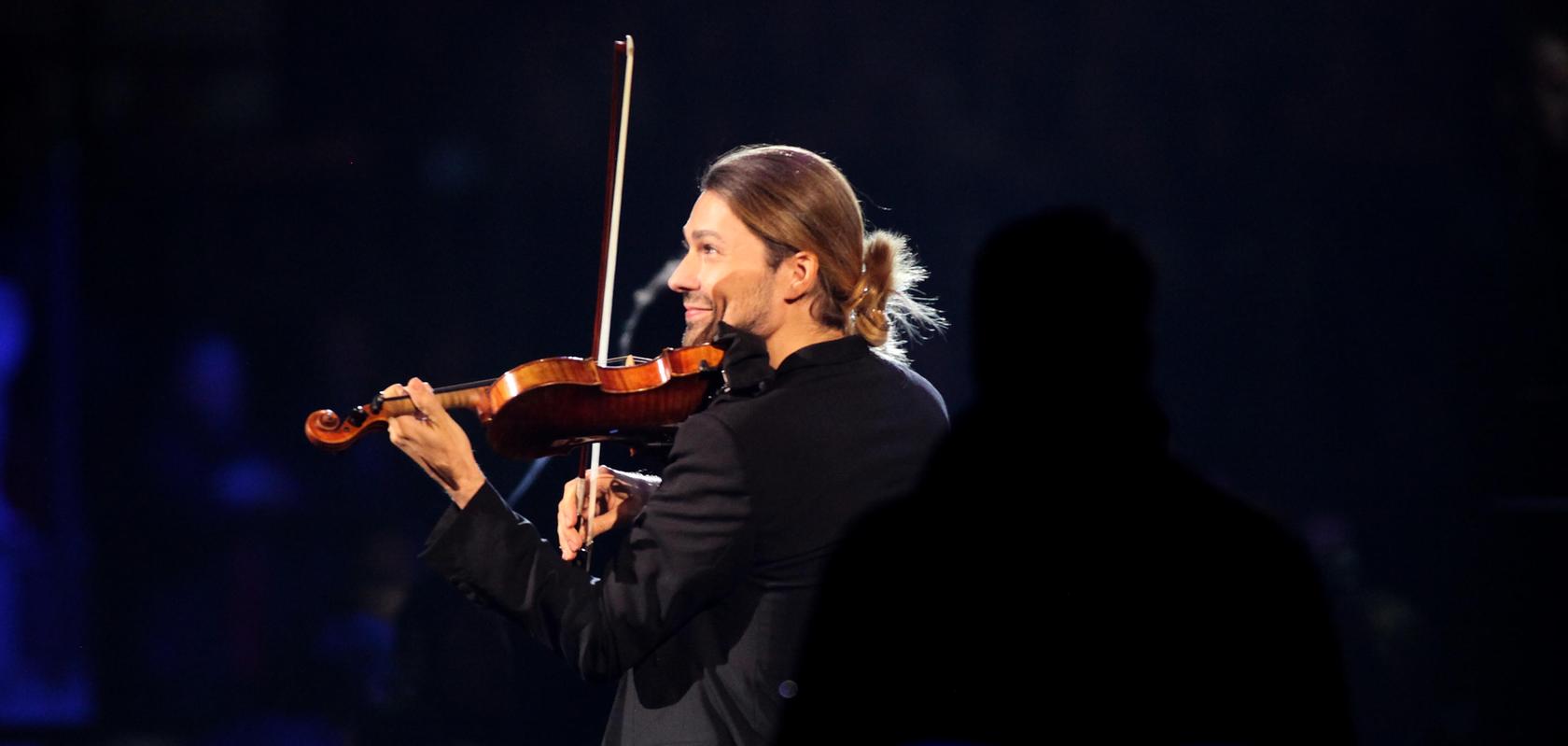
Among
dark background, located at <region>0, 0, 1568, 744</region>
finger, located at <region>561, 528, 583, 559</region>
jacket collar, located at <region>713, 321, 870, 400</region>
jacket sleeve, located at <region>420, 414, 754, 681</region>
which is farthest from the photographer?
dark background, located at <region>0, 0, 1568, 744</region>

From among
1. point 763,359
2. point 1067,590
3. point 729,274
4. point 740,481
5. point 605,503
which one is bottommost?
point 1067,590

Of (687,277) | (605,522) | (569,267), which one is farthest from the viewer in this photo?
(569,267)

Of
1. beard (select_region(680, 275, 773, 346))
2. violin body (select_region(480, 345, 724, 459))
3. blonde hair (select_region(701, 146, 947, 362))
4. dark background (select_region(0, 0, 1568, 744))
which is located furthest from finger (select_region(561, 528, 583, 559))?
dark background (select_region(0, 0, 1568, 744))

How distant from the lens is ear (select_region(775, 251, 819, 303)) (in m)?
1.69

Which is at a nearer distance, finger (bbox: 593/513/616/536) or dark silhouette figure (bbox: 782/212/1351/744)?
dark silhouette figure (bbox: 782/212/1351/744)

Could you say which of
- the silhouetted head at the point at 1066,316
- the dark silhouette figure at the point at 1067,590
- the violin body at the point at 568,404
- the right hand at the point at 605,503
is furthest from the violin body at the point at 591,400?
the silhouetted head at the point at 1066,316

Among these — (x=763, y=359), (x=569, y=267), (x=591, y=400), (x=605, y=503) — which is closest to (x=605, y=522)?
(x=605, y=503)

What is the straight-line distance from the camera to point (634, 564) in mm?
1539

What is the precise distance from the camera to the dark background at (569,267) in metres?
2.41

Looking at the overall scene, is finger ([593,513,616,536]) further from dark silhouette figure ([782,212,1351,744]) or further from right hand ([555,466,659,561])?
dark silhouette figure ([782,212,1351,744])

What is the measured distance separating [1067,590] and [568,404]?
861 mm

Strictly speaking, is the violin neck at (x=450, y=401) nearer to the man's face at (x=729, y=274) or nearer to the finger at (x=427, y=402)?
the finger at (x=427, y=402)

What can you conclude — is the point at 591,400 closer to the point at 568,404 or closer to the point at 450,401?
the point at 568,404

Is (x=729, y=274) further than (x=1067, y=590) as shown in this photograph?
No
